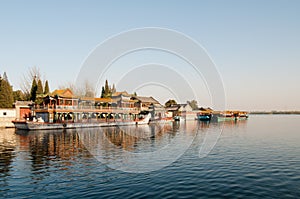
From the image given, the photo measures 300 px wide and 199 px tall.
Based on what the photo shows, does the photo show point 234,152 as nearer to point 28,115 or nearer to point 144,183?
point 144,183

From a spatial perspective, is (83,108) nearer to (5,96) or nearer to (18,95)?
(5,96)

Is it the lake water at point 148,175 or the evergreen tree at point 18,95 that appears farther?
the evergreen tree at point 18,95

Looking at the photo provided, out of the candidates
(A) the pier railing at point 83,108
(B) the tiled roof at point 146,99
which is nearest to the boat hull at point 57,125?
(A) the pier railing at point 83,108

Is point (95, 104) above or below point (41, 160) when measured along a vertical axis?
above

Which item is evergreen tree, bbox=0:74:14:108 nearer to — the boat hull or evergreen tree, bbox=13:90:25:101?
evergreen tree, bbox=13:90:25:101

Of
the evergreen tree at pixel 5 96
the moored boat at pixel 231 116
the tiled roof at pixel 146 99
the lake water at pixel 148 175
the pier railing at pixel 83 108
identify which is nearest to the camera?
the lake water at pixel 148 175

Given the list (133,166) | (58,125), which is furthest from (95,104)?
(133,166)

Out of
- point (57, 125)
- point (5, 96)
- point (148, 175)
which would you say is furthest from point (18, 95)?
point (148, 175)

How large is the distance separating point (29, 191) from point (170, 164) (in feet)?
42.4

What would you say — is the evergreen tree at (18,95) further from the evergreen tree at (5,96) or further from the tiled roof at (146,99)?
the tiled roof at (146,99)

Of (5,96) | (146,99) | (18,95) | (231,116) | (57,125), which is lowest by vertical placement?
(231,116)

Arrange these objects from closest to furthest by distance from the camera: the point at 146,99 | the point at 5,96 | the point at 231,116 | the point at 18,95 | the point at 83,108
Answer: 1. the point at 83,108
2. the point at 5,96
3. the point at 18,95
4. the point at 146,99
5. the point at 231,116

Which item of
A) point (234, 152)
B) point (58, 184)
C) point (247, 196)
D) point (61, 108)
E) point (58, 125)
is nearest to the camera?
point (247, 196)

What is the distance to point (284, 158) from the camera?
25469mm
